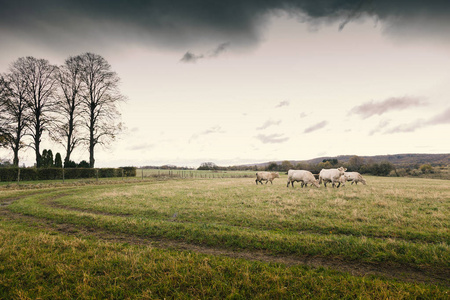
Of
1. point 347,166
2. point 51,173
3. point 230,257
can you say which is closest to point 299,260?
point 230,257

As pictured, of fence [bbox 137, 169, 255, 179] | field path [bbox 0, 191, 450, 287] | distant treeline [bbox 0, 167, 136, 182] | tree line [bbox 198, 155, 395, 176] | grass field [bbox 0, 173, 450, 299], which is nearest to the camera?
grass field [bbox 0, 173, 450, 299]

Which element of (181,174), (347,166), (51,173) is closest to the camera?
(51,173)

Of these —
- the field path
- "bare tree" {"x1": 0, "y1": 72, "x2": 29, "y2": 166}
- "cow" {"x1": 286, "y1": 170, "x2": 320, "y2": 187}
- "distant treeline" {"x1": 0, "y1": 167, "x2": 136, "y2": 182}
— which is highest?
"bare tree" {"x1": 0, "y1": 72, "x2": 29, "y2": 166}

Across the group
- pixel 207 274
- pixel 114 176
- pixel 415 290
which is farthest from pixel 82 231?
pixel 114 176

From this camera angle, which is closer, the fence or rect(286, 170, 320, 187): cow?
rect(286, 170, 320, 187): cow

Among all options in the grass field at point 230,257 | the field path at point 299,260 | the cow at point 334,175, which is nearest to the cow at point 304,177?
the cow at point 334,175

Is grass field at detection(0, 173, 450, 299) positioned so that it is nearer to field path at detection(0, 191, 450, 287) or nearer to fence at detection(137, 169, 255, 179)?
field path at detection(0, 191, 450, 287)

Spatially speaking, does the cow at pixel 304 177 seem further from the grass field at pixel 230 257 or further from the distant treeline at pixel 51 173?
the distant treeline at pixel 51 173

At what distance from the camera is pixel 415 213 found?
8711mm

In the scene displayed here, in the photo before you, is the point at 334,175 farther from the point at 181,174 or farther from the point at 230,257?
the point at 181,174

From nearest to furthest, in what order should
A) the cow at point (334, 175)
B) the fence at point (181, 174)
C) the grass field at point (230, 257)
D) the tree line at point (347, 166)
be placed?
the grass field at point (230, 257)
the cow at point (334, 175)
the fence at point (181, 174)
the tree line at point (347, 166)

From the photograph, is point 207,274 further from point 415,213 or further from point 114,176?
point 114,176

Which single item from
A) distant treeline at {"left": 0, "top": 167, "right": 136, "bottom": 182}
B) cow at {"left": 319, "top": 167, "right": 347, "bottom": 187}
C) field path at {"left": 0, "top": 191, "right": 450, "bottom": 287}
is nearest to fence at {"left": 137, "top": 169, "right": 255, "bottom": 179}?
distant treeline at {"left": 0, "top": 167, "right": 136, "bottom": 182}

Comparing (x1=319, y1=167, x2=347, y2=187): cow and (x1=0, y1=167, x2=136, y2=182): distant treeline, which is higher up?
(x1=0, y1=167, x2=136, y2=182): distant treeline
